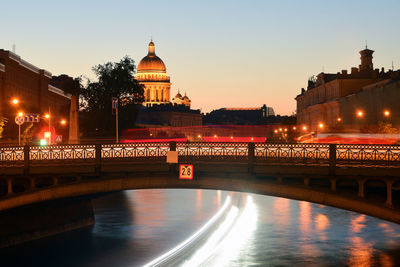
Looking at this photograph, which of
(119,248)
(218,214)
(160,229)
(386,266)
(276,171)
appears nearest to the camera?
(276,171)

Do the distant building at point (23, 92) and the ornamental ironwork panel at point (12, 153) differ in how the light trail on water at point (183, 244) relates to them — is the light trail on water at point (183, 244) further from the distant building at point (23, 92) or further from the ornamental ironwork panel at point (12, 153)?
the distant building at point (23, 92)

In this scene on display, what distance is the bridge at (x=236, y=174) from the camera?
29.4m

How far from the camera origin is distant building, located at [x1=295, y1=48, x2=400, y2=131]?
10562 cm

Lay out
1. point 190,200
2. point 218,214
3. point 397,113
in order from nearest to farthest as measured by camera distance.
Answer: point 218,214
point 190,200
point 397,113

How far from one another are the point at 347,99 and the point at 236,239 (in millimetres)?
69339

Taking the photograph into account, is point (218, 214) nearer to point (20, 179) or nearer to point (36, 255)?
point (36, 255)

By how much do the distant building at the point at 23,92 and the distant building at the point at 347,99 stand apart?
142ft

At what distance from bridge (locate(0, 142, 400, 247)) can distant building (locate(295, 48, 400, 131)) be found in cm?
6700

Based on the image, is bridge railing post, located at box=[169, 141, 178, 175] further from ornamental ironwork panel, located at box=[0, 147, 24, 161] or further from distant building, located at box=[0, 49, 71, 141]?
distant building, located at box=[0, 49, 71, 141]

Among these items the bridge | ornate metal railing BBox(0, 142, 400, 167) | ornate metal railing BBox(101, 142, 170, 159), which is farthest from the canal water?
ornate metal railing BBox(101, 142, 170, 159)

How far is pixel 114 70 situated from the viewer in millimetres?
113125

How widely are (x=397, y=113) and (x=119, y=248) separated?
54976mm

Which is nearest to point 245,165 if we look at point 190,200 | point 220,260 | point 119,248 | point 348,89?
point 220,260

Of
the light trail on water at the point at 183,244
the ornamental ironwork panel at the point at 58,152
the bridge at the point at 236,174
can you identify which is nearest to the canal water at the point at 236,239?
the light trail on water at the point at 183,244
